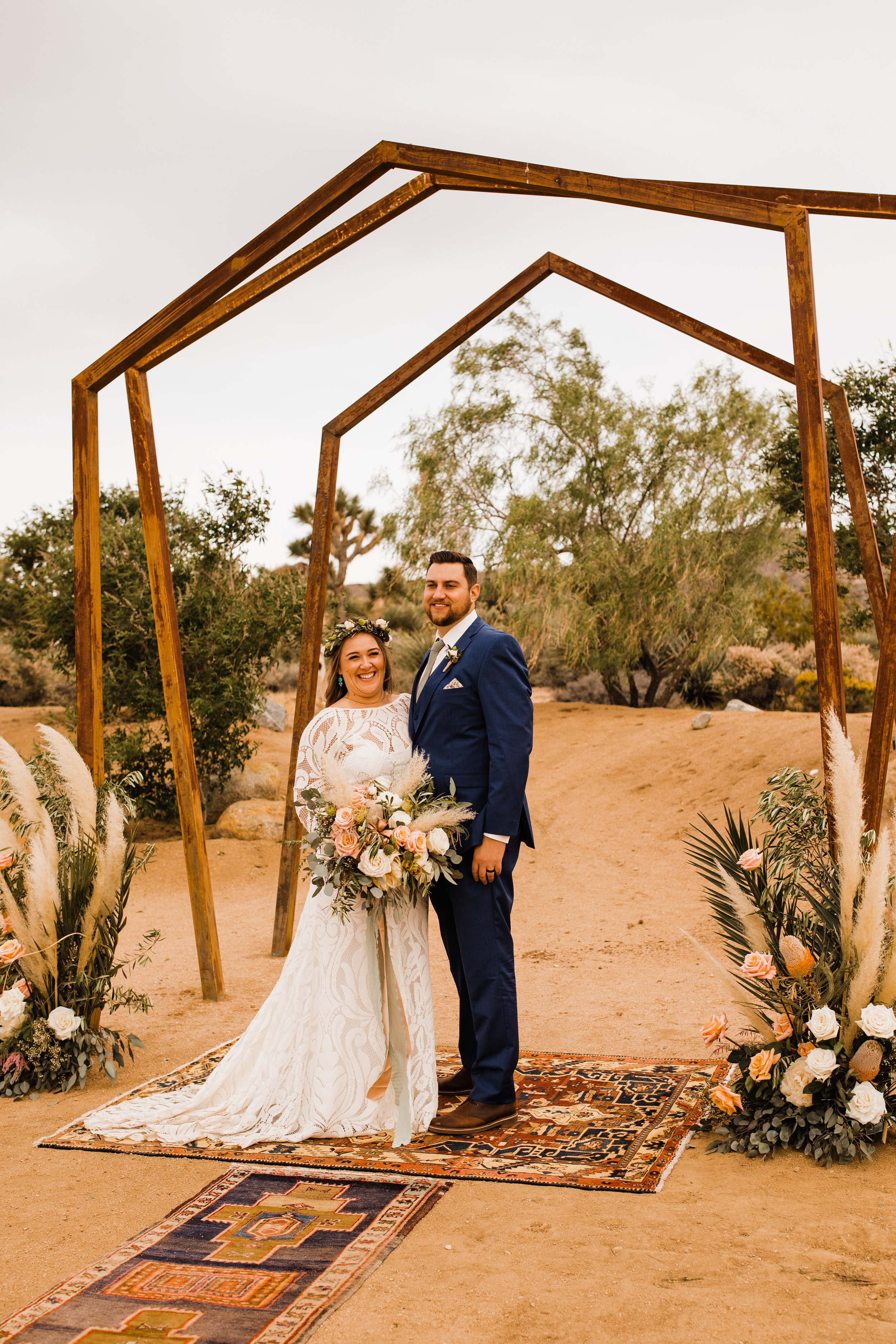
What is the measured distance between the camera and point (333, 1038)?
165 inches

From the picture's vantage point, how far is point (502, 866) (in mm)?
4152

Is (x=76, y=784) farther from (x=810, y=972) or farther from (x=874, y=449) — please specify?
(x=874, y=449)

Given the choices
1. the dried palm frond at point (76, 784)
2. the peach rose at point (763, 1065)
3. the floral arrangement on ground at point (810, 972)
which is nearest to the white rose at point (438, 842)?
the floral arrangement on ground at point (810, 972)

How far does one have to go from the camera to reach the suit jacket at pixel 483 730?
4086 millimetres

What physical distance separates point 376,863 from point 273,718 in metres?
16.0

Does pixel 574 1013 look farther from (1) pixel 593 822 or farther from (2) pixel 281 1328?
(1) pixel 593 822

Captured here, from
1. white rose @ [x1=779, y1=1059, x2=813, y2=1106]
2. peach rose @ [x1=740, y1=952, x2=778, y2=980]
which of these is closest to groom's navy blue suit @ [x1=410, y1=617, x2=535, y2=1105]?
peach rose @ [x1=740, y1=952, x2=778, y2=980]

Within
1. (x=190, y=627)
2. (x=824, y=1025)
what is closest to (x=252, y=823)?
(x=190, y=627)

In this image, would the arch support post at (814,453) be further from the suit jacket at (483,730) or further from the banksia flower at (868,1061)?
the suit jacket at (483,730)

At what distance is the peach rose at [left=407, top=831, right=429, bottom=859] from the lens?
12.7ft

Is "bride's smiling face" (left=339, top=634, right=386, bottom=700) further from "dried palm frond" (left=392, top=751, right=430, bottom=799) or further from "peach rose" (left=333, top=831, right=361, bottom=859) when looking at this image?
"peach rose" (left=333, top=831, right=361, bottom=859)

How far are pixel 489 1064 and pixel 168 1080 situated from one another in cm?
171

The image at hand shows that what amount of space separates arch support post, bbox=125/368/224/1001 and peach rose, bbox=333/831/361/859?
2.29m

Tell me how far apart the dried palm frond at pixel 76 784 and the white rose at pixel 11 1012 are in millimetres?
715
